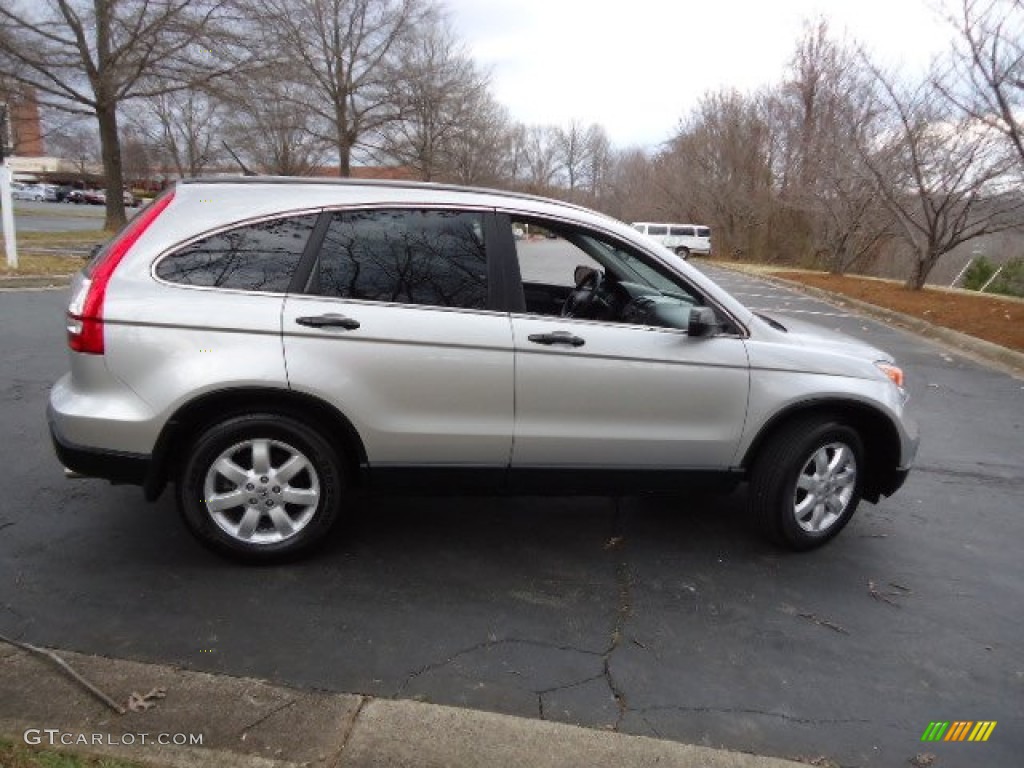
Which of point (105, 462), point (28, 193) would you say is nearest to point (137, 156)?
point (28, 193)

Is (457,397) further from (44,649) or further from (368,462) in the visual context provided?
(44,649)

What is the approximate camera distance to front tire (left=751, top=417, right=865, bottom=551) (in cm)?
363

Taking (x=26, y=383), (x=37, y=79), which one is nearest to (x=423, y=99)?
(x=37, y=79)

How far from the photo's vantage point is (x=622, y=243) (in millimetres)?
3547

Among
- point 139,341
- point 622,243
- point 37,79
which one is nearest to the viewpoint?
point 139,341

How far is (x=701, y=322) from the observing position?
3.39 metres

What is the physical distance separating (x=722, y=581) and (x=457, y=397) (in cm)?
158

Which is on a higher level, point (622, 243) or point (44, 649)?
point (622, 243)

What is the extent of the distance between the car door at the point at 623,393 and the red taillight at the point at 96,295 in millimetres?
1744

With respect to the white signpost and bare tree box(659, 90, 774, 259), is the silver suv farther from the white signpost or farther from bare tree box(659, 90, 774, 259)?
bare tree box(659, 90, 774, 259)

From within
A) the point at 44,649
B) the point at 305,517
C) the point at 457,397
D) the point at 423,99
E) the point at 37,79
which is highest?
the point at 423,99

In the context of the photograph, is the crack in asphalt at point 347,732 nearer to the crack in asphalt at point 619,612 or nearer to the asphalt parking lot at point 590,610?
the asphalt parking lot at point 590,610

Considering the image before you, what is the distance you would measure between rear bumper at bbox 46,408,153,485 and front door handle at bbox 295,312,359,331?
0.90 meters

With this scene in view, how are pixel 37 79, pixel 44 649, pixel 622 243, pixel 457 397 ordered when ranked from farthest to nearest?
1. pixel 37 79
2. pixel 622 243
3. pixel 457 397
4. pixel 44 649
